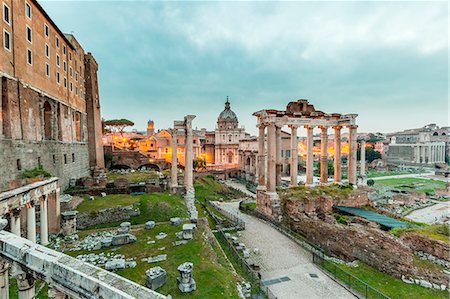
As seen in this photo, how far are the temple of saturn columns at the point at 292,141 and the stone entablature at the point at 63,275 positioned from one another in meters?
16.5

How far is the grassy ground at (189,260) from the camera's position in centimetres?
817

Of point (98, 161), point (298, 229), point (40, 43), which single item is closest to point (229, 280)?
point (298, 229)

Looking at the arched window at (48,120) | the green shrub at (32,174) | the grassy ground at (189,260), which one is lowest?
the grassy ground at (189,260)

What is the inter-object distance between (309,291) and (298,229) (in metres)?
7.18

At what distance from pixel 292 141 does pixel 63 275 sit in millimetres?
21513

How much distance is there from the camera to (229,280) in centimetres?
904

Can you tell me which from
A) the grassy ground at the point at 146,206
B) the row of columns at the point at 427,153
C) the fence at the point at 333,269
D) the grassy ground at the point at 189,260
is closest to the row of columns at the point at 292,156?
the fence at the point at 333,269

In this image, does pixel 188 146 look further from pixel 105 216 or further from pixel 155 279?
pixel 155 279

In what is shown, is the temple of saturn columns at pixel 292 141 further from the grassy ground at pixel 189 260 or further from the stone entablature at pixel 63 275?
the stone entablature at pixel 63 275

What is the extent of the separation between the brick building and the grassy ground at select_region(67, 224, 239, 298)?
8.78m

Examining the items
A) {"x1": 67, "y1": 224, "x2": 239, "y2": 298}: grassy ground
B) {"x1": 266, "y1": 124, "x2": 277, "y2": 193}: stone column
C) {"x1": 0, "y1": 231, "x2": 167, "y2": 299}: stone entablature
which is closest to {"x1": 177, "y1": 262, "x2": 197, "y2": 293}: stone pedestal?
{"x1": 67, "y1": 224, "x2": 239, "y2": 298}: grassy ground

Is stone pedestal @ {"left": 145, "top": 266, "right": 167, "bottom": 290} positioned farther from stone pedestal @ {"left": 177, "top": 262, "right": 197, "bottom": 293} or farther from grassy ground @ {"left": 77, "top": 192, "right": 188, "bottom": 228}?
grassy ground @ {"left": 77, "top": 192, "right": 188, "bottom": 228}

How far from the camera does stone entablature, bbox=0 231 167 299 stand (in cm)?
393

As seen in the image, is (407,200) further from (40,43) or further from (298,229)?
(40,43)
